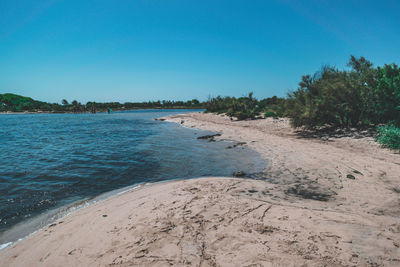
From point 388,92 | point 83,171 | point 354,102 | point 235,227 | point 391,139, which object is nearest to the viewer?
point 235,227

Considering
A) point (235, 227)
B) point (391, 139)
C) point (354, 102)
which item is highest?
point (354, 102)

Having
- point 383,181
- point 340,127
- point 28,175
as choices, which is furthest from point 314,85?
point 28,175

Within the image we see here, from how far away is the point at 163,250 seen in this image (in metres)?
2.79

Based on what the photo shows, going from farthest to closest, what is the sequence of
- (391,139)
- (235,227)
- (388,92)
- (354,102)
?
1. (354,102)
2. (388,92)
3. (391,139)
4. (235,227)

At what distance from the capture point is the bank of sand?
8.66 ft

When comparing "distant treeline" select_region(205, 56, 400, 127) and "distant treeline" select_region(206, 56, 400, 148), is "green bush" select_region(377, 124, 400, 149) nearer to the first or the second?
"distant treeline" select_region(206, 56, 400, 148)

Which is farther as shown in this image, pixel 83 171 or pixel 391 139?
pixel 391 139

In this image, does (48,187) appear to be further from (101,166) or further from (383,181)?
(383,181)

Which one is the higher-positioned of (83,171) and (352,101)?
(352,101)

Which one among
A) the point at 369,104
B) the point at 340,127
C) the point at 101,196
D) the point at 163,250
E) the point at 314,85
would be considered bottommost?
the point at 101,196

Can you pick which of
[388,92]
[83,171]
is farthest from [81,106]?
[388,92]

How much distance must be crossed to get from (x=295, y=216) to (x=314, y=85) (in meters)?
13.7

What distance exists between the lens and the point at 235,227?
330 cm

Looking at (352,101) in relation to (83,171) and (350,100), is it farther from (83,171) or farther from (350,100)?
(83,171)
